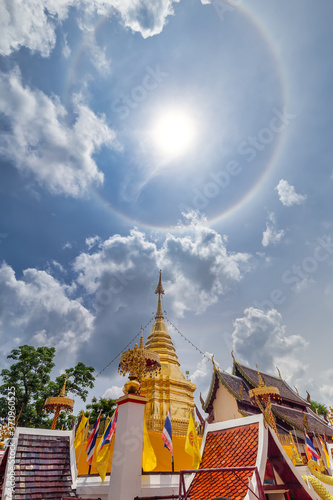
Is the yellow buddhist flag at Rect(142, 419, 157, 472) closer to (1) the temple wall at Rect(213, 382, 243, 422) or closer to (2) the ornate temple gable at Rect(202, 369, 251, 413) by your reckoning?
(2) the ornate temple gable at Rect(202, 369, 251, 413)

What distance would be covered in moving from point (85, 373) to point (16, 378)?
6077 millimetres

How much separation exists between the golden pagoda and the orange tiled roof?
732 inches

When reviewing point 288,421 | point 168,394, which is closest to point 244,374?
point 288,421

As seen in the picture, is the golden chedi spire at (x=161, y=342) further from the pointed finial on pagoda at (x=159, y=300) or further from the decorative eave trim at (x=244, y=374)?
the decorative eave trim at (x=244, y=374)

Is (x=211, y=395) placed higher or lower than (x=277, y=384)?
lower

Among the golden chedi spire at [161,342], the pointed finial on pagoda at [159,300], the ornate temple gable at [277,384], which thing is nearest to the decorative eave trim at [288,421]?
the ornate temple gable at [277,384]

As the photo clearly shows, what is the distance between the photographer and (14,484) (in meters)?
6.05

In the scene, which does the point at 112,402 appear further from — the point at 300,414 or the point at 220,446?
the point at 220,446

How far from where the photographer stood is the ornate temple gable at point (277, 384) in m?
25.4

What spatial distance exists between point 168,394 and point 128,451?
21.3 m

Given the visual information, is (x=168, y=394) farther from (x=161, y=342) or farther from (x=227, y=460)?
(x=227, y=460)

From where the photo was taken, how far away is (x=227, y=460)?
5246 mm

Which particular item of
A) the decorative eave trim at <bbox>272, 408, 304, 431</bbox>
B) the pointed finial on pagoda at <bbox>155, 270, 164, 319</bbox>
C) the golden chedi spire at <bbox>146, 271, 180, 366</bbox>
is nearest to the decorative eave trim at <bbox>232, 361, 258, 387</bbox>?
the decorative eave trim at <bbox>272, 408, 304, 431</bbox>

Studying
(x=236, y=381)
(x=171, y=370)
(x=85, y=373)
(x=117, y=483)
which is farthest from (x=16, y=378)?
(x=117, y=483)
